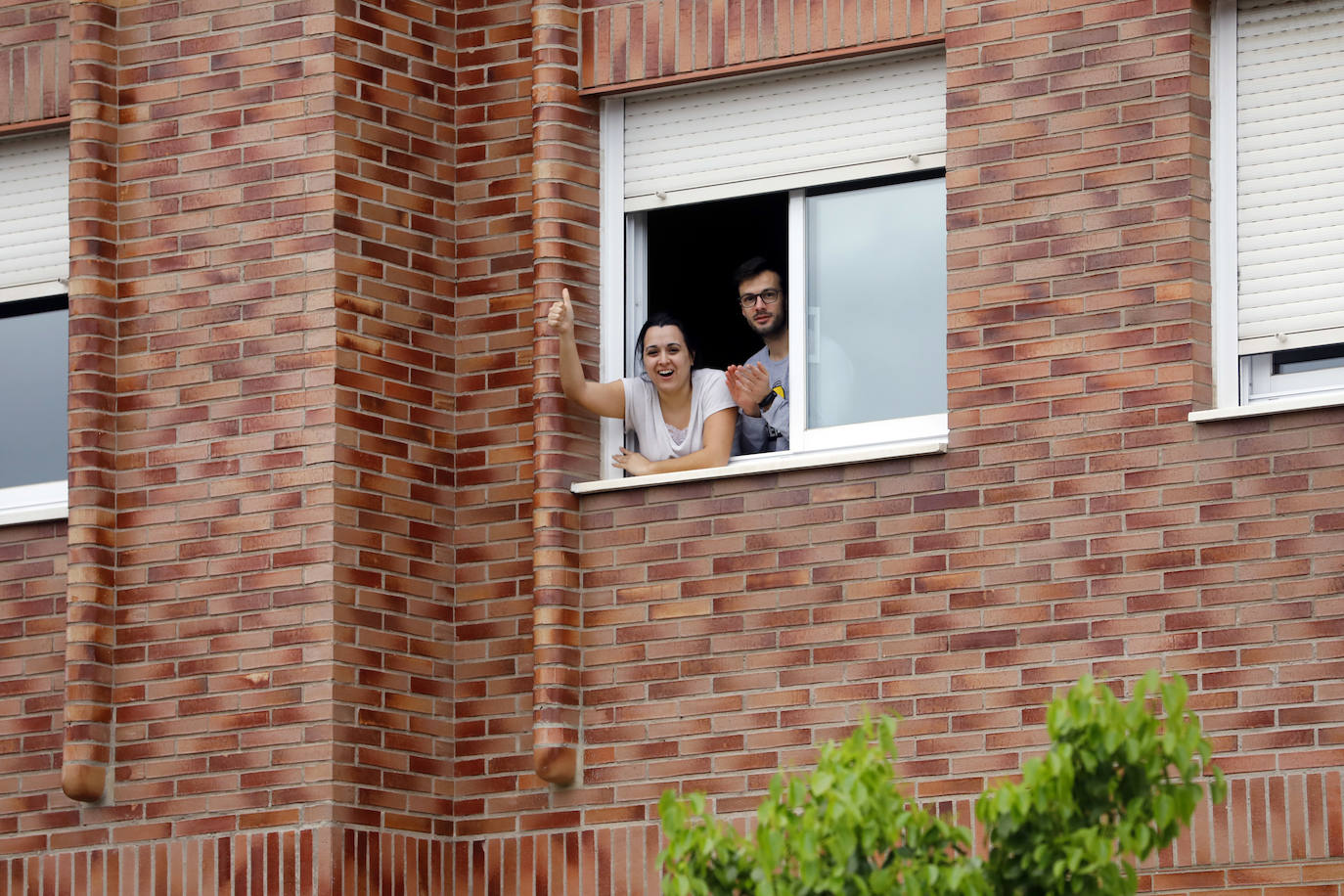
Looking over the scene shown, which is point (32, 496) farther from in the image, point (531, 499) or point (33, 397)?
point (531, 499)

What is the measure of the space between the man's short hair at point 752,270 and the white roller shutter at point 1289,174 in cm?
208

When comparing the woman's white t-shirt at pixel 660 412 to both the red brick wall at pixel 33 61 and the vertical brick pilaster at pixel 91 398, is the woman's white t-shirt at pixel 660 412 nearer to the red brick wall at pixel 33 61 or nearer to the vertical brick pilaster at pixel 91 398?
the vertical brick pilaster at pixel 91 398

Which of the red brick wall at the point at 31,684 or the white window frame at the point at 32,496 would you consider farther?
the white window frame at the point at 32,496

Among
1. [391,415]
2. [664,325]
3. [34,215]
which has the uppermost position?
[34,215]

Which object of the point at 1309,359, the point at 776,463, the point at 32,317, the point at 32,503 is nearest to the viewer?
the point at 1309,359

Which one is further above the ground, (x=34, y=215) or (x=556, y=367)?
(x=34, y=215)

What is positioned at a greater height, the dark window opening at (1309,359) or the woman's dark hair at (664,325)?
the woman's dark hair at (664,325)

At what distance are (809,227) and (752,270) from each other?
319 millimetres

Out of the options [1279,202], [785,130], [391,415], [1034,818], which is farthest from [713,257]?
[1034,818]

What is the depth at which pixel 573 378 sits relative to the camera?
10.8 m

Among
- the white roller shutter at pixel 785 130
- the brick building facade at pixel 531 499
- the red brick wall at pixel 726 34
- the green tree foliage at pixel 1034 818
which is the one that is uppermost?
the red brick wall at pixel 726 34

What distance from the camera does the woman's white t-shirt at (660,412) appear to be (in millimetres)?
10867

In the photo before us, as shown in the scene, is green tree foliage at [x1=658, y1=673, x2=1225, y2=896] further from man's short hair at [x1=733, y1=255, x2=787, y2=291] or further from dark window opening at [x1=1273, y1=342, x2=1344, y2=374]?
man's short hair at [x1=733, y1=255, x2=787, y2=291]

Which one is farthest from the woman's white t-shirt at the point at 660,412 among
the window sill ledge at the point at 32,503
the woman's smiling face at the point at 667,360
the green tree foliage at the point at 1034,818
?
the green tree foliage at the point at 1034,818
